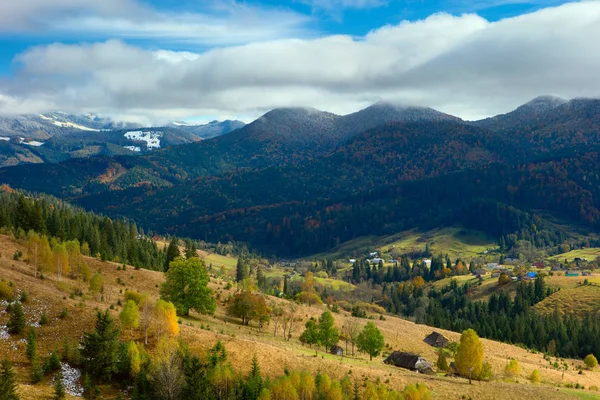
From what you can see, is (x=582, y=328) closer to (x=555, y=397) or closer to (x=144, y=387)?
(x=555, y=397)

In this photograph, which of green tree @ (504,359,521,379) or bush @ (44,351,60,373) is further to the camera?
green tree @ (504,359,521,379)

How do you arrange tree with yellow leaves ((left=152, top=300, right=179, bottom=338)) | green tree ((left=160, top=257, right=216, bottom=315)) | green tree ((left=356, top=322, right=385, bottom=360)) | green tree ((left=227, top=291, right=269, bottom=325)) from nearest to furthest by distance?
tree with yellow leaves ((left=152, top=300, right=179, bottom=338)), green tree ((left=160, top=257, right=216, bottom=315)), green tree ((left=356, top=322, right=385, bottom=360)), green tree ((left=227, top=291, right=269, bottom=325))

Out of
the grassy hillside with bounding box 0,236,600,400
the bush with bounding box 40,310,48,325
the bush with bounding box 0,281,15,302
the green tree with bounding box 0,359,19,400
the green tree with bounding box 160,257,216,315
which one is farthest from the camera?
the green tree with bounding box 160,257,216,315

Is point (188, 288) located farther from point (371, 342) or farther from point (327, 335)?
point (371, 342)

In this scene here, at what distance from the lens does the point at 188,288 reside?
9438 centimetres

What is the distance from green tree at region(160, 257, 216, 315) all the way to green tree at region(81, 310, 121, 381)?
30.7m

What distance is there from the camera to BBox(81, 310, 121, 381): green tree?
59.3 meters

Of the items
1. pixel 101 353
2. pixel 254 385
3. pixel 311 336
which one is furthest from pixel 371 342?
pixel 101 353

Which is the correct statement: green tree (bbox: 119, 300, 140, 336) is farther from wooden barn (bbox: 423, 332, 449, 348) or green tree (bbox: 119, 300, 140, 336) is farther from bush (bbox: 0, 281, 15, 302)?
wooden barn (bbox: 423, 332, 449, 348)

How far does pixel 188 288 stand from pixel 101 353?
34941 mm

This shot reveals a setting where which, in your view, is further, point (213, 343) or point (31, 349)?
point (213, 343)

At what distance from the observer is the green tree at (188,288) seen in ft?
304

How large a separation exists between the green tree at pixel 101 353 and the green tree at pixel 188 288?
30.7 meters

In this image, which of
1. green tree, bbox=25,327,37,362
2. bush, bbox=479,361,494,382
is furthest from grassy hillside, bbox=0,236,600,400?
bush, bbox=479,361,494,382
